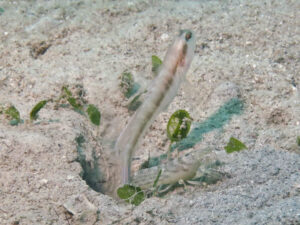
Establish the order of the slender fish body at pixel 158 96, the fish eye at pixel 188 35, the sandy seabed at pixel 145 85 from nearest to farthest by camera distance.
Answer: the sandy seabed at pixel 145 85, the slender fish body at pixel 158 96, the fish eye at pixel 188 35

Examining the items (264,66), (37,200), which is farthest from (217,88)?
(37,200)

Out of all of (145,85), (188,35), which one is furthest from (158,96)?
(145,85)

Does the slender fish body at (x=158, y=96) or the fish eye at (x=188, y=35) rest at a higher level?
the fish eye at (x=188, y=35)

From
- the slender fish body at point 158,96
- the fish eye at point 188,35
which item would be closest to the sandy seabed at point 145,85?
the slender fish body at point 158,96

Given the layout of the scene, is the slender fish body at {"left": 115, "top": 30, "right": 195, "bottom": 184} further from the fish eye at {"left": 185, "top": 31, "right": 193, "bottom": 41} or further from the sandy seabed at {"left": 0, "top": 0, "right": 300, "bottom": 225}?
the sandy seabed at {"left": 0, "top": 0, "right": 300, "bottom": 225}

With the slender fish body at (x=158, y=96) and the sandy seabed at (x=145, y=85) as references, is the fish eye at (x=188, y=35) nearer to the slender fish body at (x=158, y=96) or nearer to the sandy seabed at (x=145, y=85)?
the slender fish body at (x=158, y=96)

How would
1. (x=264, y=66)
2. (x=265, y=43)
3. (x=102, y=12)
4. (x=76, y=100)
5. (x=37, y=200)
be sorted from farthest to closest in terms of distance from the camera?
(x=102, y=12)
(x=265, y=43)
(x=264, y=66)
(x=76, y=100)
(x=37, y=200)

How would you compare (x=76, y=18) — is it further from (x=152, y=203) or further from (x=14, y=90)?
(x=152, y=203)
